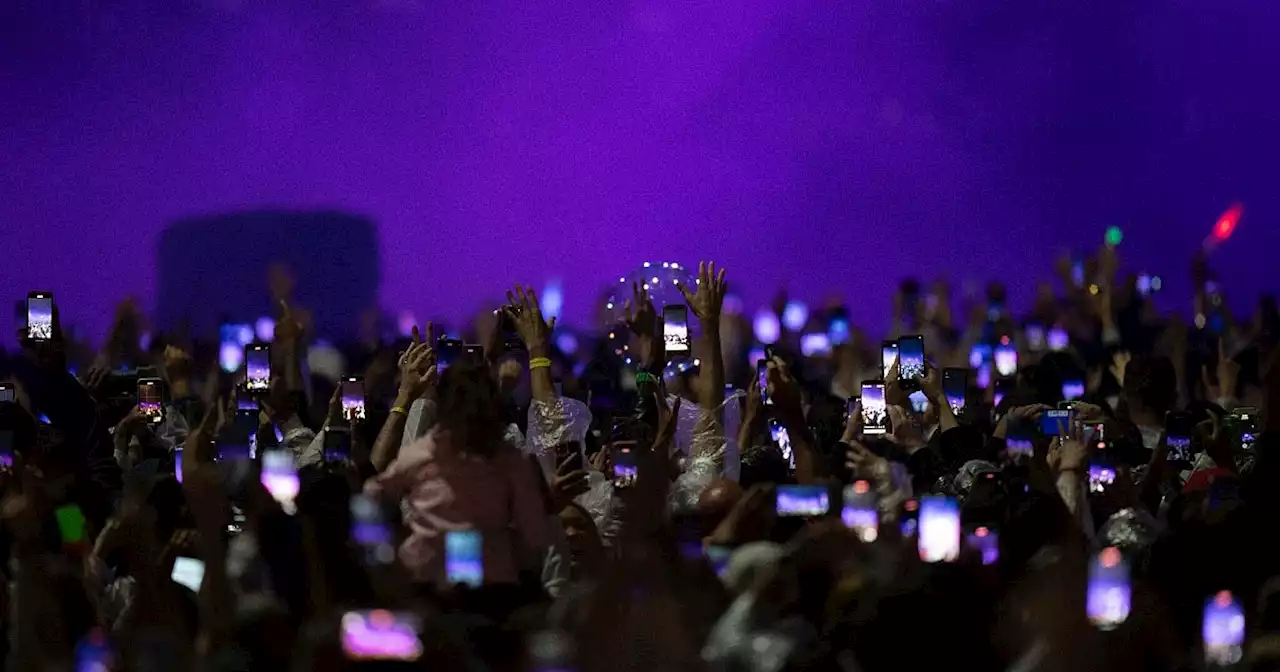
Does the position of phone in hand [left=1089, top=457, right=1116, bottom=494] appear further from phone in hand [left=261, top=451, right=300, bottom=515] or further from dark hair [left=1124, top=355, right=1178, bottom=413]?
phone in hand [left=261, top=451, right=300, bottom=515]

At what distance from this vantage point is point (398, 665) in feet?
8.18

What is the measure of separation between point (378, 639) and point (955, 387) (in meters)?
4.60

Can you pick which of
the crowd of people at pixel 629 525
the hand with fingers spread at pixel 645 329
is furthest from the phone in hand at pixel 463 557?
the hand with fingers spread at pixel 645 329

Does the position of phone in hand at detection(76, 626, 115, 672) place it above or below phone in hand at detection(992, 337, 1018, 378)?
below

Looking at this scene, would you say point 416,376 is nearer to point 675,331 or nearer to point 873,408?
point 675,331

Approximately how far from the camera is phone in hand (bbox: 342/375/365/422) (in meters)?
6.22

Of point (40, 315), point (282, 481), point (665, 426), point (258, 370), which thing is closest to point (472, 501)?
point (282, 481)

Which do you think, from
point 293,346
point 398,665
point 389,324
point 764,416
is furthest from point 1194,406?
point 389,324

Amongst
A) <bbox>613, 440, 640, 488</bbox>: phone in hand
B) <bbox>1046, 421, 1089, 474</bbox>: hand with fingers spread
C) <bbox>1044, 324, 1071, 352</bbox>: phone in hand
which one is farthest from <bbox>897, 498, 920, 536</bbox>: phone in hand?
<bbox>1044, 324, 1071, 352</bbox>: phone in hand

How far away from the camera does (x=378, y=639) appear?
98.7 inches

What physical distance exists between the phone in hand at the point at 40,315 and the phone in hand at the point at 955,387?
3359 millimetres

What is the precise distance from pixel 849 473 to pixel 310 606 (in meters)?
2.12

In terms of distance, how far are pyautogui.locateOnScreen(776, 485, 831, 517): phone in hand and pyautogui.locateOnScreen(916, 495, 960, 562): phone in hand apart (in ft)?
0.73

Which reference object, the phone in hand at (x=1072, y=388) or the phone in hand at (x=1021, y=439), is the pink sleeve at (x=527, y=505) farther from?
the phone in hand at (x=1072, y=388)
